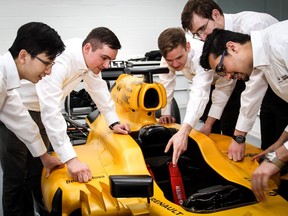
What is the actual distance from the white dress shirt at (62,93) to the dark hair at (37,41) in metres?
0.30

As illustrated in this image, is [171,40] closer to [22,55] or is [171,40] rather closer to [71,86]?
[71,86]

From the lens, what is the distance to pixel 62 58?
211cm

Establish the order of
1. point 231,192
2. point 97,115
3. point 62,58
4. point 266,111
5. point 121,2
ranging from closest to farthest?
1. point 231,192
2. point 62,58
3. point 266,111
4. point 97,115
5. point 121,2

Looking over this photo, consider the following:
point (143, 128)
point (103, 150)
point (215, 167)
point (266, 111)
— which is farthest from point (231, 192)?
point (266, 111)

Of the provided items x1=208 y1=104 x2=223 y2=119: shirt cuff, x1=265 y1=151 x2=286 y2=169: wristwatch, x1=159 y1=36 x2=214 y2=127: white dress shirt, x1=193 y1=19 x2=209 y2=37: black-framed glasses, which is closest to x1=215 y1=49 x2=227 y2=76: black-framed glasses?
x1=265 y1=151 x2=286 y2=169: wristwatch

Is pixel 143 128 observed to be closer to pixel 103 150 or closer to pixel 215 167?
pixel 103 150

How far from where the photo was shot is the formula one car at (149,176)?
146 cm

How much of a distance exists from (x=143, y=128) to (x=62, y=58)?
0.67 meters

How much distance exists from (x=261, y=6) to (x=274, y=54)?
4018 millimetres

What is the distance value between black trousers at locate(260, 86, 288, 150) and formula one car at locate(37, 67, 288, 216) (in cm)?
39

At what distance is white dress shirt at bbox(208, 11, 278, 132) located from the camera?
202 centimetres

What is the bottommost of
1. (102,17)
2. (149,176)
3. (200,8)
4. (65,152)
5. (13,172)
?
(13,172)

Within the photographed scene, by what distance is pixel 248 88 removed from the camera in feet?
6.72

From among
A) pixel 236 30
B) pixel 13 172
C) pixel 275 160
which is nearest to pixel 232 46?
pixel 275 160
